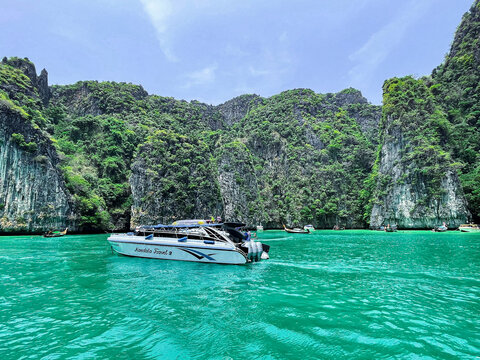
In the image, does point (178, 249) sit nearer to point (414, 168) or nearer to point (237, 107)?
point (414, 168)

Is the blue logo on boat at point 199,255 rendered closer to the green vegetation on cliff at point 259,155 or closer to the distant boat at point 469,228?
the green vegetation on cliff at point 259,155

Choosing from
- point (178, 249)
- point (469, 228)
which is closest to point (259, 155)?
point (469, 228)

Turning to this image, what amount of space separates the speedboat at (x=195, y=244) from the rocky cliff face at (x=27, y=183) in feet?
111

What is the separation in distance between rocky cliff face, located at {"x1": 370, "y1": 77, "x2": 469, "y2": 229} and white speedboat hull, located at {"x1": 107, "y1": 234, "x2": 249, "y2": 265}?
179ft

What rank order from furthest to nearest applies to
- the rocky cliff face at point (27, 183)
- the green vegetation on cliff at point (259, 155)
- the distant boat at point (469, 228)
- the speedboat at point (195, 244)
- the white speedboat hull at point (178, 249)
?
the green vegetation on cliff at point (259, 155)
the distant boat at point (469, 228)
the rocky cliff face at point (27, 183)
the speedboat at point (195, 244)
the white speedboat hull at point (178, 249)

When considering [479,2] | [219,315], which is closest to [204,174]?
[219,315]

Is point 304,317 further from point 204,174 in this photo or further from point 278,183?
point 278,183

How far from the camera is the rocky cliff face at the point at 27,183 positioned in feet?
138

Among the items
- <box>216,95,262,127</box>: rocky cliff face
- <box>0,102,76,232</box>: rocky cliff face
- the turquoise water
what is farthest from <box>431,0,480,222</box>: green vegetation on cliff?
<box>0,102,76,232</box>: rocky cliff face

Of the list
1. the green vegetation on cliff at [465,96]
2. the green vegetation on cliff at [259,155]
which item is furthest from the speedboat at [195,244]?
the green vegetation on cliff at [465,96]

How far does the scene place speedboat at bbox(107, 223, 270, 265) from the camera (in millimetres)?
17370

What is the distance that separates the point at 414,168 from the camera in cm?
5638

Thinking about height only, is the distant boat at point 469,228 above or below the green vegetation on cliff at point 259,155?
below

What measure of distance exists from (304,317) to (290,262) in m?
10.1
